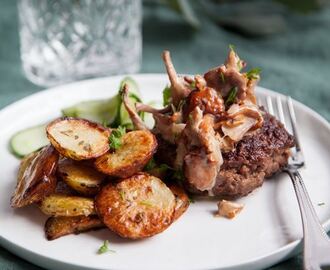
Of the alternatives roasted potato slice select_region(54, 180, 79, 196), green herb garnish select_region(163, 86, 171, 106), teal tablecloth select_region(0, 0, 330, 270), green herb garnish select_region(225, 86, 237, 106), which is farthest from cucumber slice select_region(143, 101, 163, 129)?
teal tablecloth select_region(0, 0, 330, 270)

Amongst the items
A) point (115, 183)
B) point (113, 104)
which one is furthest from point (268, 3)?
point (115, 183)

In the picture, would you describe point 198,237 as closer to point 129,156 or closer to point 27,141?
point 129,156

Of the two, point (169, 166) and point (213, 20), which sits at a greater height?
point (169, 166)

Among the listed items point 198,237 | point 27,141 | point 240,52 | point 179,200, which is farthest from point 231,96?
point 240,52

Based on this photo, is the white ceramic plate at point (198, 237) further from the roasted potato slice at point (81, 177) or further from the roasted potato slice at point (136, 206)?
the roasted potato slice at point (81, 177)

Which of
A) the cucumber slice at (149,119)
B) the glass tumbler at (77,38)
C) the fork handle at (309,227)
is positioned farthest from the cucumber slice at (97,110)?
the fork handle at (309,227)

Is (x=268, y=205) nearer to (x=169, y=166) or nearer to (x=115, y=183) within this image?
(x=169, y=166)
